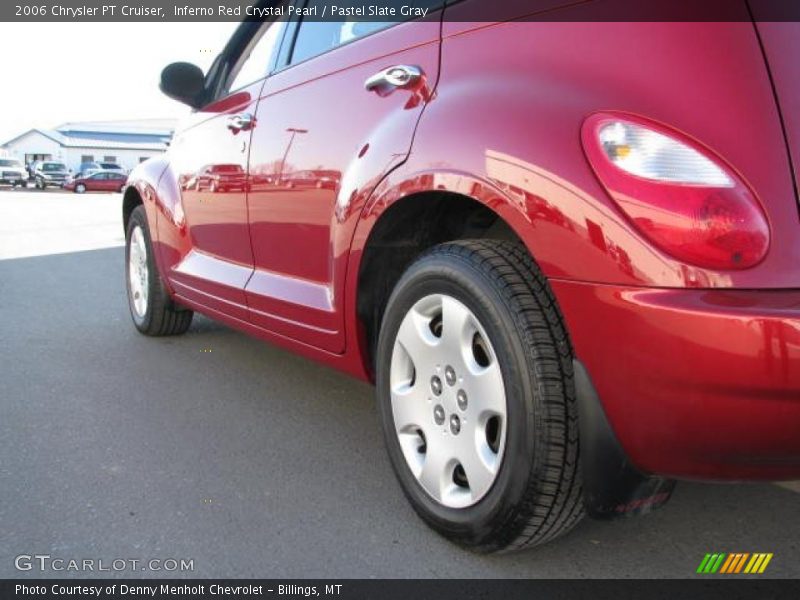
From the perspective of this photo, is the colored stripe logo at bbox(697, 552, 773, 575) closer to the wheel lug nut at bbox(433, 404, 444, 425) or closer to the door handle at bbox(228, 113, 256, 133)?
the wheel lug nut at bbox(433, 404, 444, 425)

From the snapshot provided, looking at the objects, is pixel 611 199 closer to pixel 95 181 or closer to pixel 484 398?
pixel 484 398

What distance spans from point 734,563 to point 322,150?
5.63 ft

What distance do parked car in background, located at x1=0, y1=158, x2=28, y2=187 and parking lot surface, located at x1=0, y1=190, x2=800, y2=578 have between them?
1537 inches

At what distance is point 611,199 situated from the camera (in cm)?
150

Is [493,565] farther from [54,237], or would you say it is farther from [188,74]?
[54,237]

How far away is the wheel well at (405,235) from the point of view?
2.13 m

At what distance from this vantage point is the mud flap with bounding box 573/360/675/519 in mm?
1567

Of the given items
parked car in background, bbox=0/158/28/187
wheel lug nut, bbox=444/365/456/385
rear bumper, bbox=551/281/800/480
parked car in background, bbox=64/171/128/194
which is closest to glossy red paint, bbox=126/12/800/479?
rear bumper, bbox=551/281/800/480

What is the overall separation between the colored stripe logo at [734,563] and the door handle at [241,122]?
2205mm

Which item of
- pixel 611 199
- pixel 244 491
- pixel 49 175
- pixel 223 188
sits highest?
pixel 611 199

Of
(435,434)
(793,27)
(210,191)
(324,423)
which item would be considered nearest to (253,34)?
(210,191)

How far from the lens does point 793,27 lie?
1.50 metres

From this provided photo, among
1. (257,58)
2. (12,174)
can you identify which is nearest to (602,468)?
(257,58)

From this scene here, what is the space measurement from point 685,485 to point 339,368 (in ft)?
3.94
